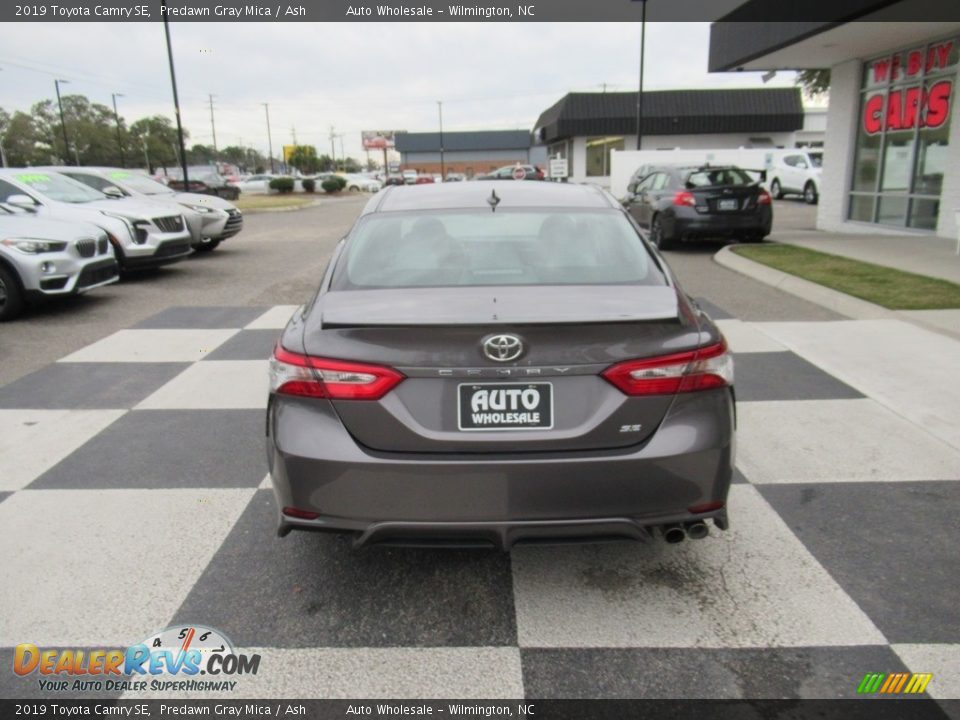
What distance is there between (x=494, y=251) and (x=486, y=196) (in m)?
0.59

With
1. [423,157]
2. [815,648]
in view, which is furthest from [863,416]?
[423,157]

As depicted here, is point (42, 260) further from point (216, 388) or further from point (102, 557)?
point (102, 557)

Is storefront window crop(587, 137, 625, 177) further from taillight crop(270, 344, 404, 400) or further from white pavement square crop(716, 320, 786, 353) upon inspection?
taillight crop(270, 344, 404, 400)

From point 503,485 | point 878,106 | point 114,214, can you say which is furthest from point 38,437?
point 878,106

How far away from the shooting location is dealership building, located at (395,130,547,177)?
10662 cm

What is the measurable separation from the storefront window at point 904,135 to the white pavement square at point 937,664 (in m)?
13.4

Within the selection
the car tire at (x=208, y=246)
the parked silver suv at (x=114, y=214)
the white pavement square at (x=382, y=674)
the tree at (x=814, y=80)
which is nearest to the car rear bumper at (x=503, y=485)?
the white pavement square at (x=382, y=674)

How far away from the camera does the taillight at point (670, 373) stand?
8.41ft

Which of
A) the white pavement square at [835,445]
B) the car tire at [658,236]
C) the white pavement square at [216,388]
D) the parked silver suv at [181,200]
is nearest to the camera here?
the white pavement square at [835,445]

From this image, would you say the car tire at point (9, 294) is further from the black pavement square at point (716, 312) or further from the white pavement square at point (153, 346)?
the black pavement square at point (716, 312)

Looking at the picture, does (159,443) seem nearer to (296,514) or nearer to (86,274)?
(296,514)

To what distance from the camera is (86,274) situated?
8797mm

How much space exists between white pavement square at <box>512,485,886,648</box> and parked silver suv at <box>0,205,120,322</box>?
24.1 ft

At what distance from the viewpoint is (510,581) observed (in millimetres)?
3131
